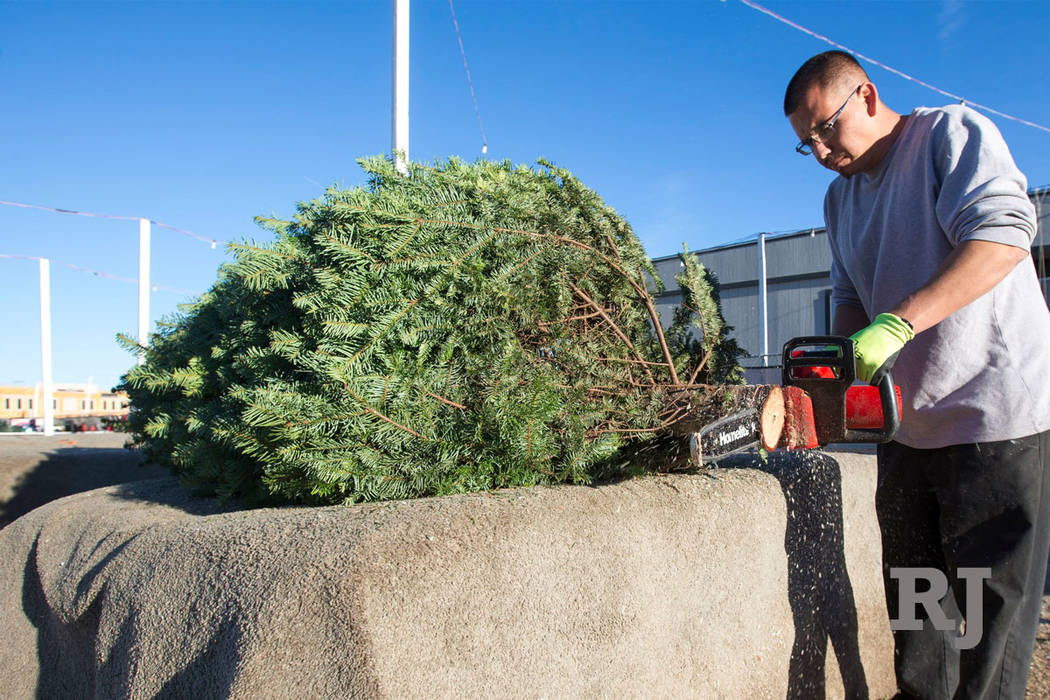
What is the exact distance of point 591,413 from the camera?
186cm

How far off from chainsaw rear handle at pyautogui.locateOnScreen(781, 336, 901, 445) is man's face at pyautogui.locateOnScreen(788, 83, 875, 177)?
738mm

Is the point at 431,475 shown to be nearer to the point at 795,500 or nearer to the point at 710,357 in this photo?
the point at 710,357

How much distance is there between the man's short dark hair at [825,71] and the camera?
72.8 inches

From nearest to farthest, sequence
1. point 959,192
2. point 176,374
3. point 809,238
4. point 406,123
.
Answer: point 959,192 → point 176,374 → point 406,123 → point 809,238

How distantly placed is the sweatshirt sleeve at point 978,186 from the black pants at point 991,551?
0.58m

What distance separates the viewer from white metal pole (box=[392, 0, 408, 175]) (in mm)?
3480

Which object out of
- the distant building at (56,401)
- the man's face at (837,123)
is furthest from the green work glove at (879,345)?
the distant building at (56,401)

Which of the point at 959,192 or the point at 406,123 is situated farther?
the point at 406,123

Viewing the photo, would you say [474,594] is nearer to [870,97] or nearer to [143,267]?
[870,97]

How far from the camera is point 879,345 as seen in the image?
4.91 feet

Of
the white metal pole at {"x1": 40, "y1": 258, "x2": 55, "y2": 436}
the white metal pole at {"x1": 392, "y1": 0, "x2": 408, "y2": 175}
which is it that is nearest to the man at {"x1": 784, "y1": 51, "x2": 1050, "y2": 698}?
the white metal pole at {"x1": 392, "y1": 0, "x2": 408, "y2": 175}

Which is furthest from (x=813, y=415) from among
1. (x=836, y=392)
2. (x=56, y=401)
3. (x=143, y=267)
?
(x=56, y=401)

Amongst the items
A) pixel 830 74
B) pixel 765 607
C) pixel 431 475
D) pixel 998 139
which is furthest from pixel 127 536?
pixel 998 139

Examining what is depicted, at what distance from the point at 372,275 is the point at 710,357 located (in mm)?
1154
